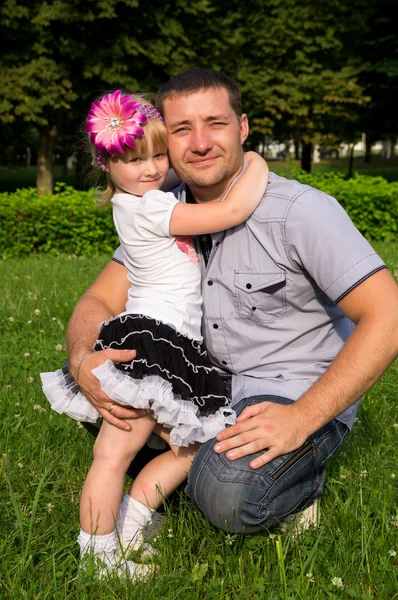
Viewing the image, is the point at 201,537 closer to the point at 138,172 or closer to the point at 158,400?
the point at 158,400

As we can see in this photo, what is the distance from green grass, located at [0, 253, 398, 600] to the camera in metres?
2.74

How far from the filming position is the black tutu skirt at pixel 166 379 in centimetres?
291

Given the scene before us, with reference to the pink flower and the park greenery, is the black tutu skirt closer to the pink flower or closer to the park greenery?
the pink flower

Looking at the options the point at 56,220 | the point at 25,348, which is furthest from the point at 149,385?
the point at 56,220

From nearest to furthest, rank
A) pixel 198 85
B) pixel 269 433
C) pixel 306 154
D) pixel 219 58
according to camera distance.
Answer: pixel 269 433 < pixel 198 85 < pixel 219 58 < pixel 306 154

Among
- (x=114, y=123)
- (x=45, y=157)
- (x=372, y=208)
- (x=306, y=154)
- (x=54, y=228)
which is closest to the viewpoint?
(x=114, y=123)

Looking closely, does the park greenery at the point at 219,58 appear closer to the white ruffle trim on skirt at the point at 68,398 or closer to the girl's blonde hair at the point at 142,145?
the girl's blonde hair at the point at 142,145

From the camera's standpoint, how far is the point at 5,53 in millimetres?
23094

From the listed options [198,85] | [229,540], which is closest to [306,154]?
[198,85]

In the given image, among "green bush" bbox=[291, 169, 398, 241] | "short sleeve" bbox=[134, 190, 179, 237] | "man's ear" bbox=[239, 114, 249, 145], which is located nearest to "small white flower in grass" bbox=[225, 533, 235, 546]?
"short sleeve" bbox=[134, 190, 179, 237]

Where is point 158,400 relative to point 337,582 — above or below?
above

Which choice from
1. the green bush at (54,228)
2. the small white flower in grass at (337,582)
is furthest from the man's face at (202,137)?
the green bush at (54,228)

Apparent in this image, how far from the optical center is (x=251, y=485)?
2.89 metres

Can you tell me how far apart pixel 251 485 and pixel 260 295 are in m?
0.90
